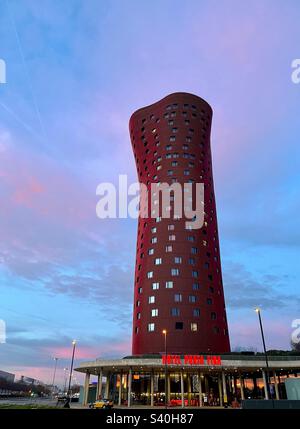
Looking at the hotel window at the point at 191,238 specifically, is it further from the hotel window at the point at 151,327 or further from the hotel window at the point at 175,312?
the hotel window at the point at 151,327

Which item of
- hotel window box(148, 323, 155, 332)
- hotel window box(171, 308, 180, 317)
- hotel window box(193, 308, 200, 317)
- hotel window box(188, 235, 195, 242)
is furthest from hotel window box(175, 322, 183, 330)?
hotel window box(188, 235, 195, 242)

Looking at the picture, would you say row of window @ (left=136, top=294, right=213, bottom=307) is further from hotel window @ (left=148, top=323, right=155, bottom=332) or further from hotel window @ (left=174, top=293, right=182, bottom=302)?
hotel window @ (left=148, top=323, right=155, bottom=332)

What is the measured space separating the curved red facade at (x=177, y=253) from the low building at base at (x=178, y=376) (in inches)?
229

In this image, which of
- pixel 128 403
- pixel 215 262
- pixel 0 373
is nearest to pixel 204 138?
pixel 215 262

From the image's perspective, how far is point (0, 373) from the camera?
7736 inches

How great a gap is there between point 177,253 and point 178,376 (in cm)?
2496

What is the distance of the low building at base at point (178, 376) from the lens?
2143 inches

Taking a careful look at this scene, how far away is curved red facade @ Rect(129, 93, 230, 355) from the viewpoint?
68.4 m

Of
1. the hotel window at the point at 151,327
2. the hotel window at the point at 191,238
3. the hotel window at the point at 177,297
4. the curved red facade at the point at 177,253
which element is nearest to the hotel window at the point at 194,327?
the curved red facade at the point at 177,253

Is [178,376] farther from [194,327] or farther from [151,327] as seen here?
[151,327]
